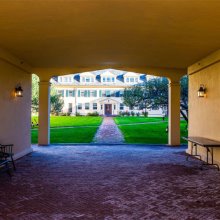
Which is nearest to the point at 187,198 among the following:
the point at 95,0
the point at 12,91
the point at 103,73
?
the point at 95,0

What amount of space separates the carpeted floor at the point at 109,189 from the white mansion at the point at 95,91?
137ft

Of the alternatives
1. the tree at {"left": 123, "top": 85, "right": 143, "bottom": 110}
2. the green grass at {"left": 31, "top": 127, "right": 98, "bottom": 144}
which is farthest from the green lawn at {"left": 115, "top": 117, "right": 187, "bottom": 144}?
the green grass at {"left": 31, "top": 127, "right": 98, "bottom": 144}

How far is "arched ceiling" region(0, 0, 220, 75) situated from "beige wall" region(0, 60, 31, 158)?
2.32 feet

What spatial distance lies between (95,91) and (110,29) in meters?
46.4

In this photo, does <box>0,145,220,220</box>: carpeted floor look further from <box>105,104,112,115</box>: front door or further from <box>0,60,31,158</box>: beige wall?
<box>105,104,112,115</box>: front door

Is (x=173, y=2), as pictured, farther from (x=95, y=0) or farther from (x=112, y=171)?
(x=112, y=171)

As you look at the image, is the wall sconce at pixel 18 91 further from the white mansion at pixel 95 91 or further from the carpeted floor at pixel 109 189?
the white mansion at pixel 95 91

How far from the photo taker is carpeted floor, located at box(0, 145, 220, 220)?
4.66 meters

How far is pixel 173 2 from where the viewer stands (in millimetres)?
4801

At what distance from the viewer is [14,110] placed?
31.8ft

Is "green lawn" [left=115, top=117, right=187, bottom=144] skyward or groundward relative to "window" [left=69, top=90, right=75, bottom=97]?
groundward

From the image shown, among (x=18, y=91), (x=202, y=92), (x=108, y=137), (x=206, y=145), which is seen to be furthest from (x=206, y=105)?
(x=108, y=137)

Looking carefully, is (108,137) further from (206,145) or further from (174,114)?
(206,145)

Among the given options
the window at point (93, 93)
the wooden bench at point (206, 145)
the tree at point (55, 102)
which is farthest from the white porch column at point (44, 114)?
the window at point (93, 93)
